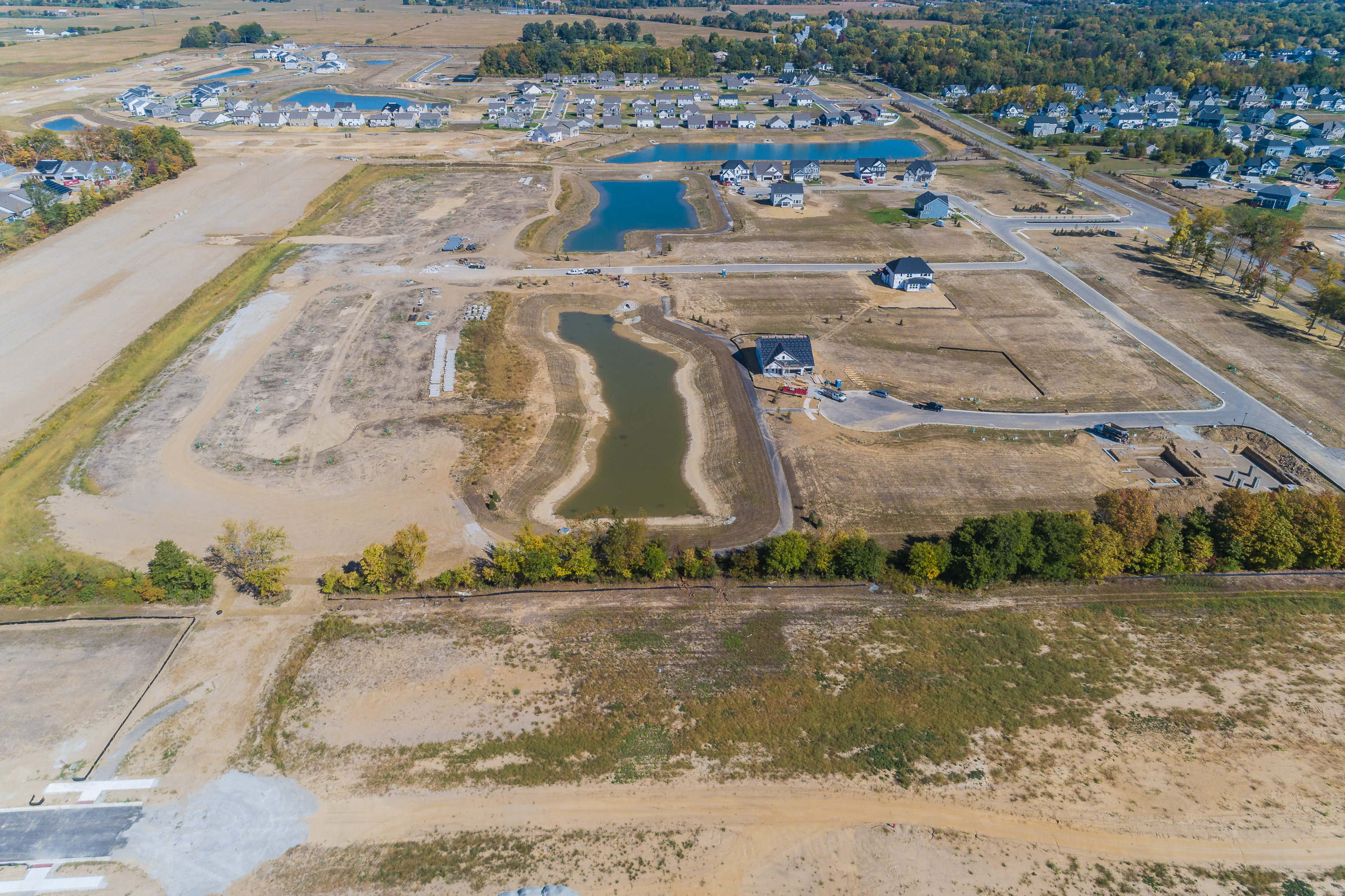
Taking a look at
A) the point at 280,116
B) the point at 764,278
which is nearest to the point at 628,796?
the point at 764,278

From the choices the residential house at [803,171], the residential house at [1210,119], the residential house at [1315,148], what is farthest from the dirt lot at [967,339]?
the residential house at [1210,119]

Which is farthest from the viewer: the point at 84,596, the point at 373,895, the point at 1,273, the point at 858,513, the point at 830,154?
the point at 830,154

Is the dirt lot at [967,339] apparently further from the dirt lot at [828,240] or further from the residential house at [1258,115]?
the residential house at [1258,115]

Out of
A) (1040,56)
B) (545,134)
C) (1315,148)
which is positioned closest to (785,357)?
(545,134)

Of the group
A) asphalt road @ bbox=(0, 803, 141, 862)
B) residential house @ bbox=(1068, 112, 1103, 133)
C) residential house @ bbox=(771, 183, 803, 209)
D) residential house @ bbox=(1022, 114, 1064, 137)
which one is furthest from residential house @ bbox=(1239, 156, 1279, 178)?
asphalt road @ bbox=(0, 803, 141, 862)

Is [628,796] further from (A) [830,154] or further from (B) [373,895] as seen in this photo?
(A) [830,154]

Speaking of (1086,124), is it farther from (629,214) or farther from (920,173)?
(629,214)

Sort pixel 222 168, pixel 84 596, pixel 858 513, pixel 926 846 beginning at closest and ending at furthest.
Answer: pixel 926 846, pixel 84 596, pixel 858 513, pixel 222 168
